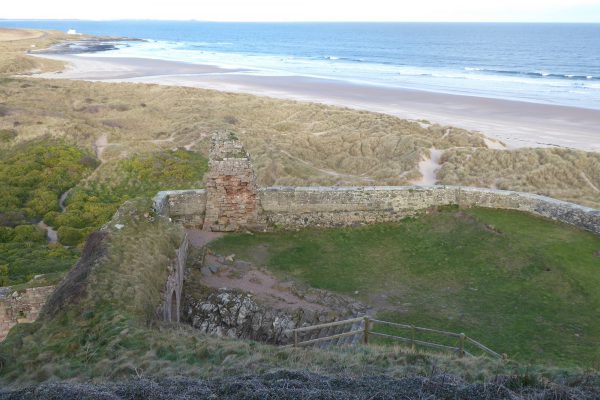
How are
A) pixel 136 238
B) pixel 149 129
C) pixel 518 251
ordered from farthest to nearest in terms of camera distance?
pixel 149 129 < pixel 518 251 < pixel 136 238

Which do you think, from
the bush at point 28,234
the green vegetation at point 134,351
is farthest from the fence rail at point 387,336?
the bush at point 28,234

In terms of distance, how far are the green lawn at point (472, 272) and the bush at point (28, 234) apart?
926cm

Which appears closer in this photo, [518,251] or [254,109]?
[518,251]

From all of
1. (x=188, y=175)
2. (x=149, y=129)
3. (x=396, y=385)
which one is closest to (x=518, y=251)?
(x=396, y=385)

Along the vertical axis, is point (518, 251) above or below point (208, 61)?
below

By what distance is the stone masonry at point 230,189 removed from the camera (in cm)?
1539

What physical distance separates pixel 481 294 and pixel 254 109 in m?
35.9

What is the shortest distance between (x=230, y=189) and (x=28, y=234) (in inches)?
394

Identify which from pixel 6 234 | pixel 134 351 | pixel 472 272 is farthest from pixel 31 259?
pixel 472 272

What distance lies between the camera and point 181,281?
41.9 feet

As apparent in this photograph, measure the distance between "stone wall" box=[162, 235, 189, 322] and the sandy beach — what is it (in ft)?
91.7

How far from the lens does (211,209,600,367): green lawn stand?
1084 centimetres

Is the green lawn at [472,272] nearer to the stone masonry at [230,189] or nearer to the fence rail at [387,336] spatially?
the stone masonry at [230,189]

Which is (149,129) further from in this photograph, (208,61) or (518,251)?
(208,61)
